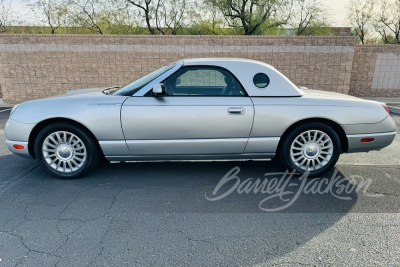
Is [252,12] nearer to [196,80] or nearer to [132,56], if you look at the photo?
[132,56]

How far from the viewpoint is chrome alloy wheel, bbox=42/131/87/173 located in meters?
3.86

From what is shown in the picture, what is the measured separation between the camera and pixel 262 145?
3.90 meters

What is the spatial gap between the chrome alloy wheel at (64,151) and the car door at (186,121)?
702 mm

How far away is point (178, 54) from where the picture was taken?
36.8 ft

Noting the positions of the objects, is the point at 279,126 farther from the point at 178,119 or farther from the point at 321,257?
the point at 321,257

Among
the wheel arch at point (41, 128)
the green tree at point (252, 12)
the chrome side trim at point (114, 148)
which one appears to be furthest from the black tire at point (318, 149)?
the green tree at point (252, 12)

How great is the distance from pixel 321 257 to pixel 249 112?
6.24ft

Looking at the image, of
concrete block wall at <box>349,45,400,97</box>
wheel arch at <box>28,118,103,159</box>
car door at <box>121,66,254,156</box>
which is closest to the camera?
car door at <box>121,66,254,156</box>

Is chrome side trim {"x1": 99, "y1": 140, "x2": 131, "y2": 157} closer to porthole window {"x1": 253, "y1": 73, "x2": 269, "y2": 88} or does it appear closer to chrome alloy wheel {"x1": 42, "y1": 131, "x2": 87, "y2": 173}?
chrome alloy wheel {"x1": 42, "y1": 131, "x2": 87, "y2": 173}

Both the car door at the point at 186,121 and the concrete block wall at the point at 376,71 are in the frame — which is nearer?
the car door at the point at 186,121
